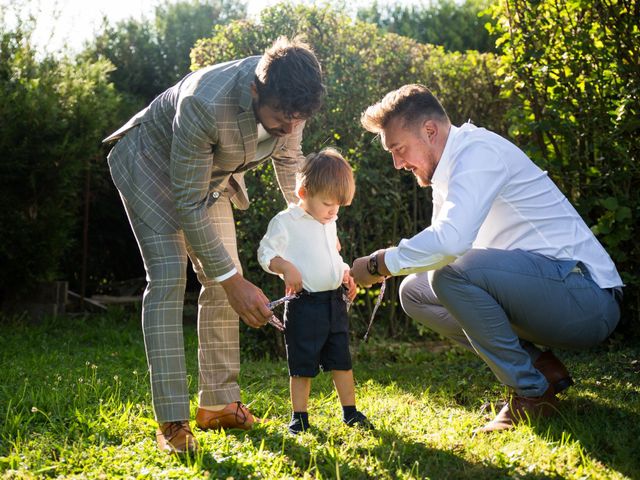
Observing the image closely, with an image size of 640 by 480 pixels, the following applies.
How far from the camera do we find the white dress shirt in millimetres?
2967

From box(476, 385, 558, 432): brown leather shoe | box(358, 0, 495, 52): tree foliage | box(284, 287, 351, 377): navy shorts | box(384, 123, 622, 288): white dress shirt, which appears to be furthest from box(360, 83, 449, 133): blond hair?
box(358, 0, 495, 52): tree foliage

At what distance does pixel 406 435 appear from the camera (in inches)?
125

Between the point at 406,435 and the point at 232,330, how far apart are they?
0.89 metres

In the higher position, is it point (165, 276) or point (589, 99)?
point (589, 99)

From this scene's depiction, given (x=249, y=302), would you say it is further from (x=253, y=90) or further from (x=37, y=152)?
(x=37, y=152)

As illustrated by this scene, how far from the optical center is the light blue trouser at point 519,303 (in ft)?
10.3

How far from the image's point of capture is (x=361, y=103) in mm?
5715

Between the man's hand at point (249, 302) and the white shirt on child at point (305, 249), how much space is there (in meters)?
0.38

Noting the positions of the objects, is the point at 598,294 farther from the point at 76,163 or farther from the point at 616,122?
the point at 76,163

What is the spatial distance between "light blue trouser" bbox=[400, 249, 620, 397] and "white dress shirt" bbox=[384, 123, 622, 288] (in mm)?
91

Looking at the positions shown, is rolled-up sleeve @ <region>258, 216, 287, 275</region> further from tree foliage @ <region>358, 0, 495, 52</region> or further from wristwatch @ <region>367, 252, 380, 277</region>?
tree foliage @ <region>358, 0, 495, 52</region>

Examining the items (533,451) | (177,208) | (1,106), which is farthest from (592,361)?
(1,106)

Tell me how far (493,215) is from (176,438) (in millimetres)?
1565

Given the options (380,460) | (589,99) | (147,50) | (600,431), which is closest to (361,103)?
(589,99)
